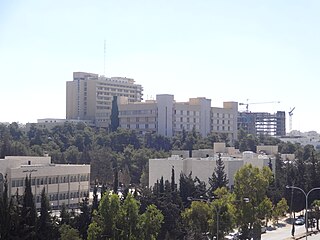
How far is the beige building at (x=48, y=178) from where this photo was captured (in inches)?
1767

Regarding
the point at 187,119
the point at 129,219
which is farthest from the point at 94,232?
the point at 187,119

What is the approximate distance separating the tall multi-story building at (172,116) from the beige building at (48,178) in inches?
1684

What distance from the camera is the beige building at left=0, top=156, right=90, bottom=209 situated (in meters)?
44.9

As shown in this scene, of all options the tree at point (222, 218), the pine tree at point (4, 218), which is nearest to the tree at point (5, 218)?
the pine tree at point (4, 218)

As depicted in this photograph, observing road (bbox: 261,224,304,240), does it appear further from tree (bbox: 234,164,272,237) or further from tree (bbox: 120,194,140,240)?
tree (bbox: 120,194,140,240)

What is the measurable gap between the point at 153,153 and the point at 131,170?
14.9 feet

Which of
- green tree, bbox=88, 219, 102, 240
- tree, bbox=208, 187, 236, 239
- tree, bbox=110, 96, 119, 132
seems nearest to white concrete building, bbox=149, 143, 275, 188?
tree, bbox=208, 187, 236, 239

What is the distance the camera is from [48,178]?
48219 mm

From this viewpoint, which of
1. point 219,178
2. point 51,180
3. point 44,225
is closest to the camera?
point 44,225

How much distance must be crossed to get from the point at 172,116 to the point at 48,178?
5130 cm

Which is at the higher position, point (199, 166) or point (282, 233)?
point (199, 166)

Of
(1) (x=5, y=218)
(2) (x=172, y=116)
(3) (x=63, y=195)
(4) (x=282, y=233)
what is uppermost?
(2) (x=172, y=116)

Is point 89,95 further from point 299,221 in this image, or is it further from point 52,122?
point 299,221

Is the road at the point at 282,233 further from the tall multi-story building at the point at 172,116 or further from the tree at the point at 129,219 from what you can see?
the tall multi-story building at the point at 172,116
